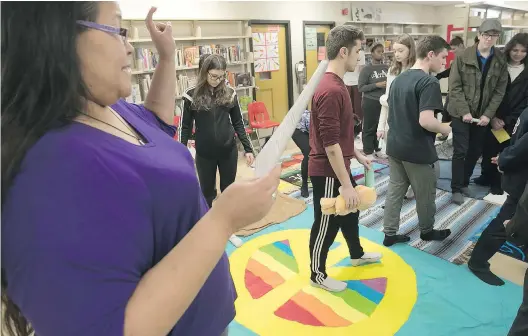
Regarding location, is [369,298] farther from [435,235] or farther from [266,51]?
[266,51]

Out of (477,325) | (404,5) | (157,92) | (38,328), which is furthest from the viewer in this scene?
(404,5)

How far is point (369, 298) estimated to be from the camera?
230 centimetres

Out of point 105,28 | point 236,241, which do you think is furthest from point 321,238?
point 105,28

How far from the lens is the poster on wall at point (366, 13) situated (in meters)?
7.56

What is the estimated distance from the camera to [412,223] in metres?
3.26

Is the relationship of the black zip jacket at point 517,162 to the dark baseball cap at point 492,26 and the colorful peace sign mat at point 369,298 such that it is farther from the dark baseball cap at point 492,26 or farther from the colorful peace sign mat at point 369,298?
the dark baseball cap at point 492,26

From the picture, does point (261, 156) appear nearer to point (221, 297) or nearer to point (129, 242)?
point (129, 242)

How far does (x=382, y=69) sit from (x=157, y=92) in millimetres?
4799

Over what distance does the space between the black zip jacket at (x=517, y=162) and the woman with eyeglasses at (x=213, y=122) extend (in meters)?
1.65

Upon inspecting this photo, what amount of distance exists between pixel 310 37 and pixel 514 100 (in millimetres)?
4290

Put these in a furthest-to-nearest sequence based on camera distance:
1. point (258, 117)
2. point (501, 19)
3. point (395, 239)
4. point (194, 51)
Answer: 1. point (501, 19)
2. point (258, 117)
3. point (194, 51)
4. point (395, 239)

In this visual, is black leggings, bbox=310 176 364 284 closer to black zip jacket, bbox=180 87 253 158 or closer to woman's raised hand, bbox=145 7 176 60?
black zip jacket, bbox=180 87 253 158

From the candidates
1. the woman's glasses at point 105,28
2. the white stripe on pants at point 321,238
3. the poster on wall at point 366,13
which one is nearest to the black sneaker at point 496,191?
the white stripe on pants at point 321,238

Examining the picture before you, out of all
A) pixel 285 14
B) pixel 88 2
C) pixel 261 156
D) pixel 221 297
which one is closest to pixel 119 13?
pixel 88 2
